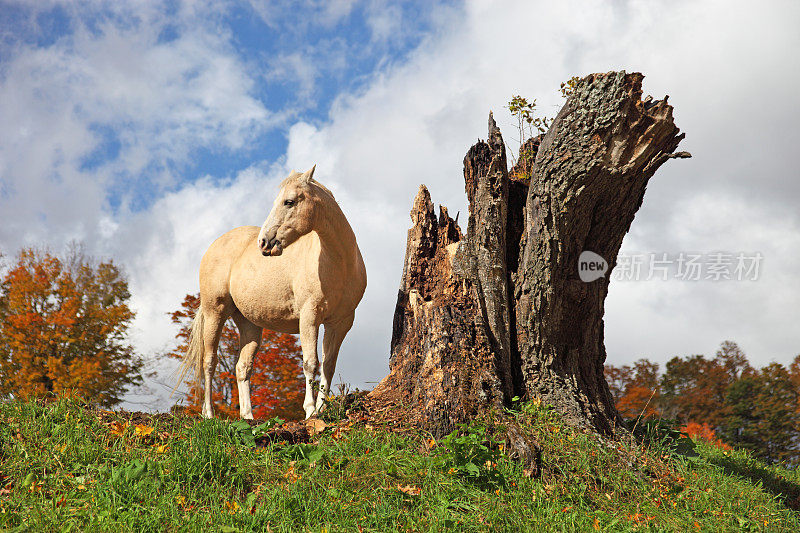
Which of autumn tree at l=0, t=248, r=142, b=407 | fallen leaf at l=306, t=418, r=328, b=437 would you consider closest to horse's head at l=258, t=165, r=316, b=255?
fallen leaf at l=306, t=418, r=328, b=437

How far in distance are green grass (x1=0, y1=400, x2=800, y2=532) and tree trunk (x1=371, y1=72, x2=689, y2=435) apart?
449mm

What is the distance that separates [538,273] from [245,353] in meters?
5.15

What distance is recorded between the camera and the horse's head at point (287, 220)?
685cm

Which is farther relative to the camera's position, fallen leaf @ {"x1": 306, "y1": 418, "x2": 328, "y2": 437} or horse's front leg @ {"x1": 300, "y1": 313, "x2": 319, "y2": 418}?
horse's front leg @ {"x1": 300, "y1": 313, "x2": 319, "y2": 418}

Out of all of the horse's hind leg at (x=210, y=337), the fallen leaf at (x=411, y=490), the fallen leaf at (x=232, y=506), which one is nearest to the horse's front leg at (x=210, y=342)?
the horse's hind leg at (x=210, y=337)

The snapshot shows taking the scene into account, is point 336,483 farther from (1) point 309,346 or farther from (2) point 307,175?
(2) point 307,175

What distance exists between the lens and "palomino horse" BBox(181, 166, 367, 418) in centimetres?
693

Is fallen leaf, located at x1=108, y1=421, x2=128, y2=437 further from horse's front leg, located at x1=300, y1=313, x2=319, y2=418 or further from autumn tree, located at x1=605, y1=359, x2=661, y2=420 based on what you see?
autumn tree, located at x1=605, y1=359, x2=661, y2=420

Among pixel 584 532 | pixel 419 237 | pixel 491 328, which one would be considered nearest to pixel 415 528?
pixel 584 532

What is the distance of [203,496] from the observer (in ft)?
14.5

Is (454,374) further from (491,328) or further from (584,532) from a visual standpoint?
(584,532)

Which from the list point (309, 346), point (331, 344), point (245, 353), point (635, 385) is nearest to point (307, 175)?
point (309, 346)

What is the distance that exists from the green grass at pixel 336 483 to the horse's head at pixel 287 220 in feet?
7.68

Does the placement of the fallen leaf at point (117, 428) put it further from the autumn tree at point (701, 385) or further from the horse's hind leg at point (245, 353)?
the autumn tree at point (701, 385)
